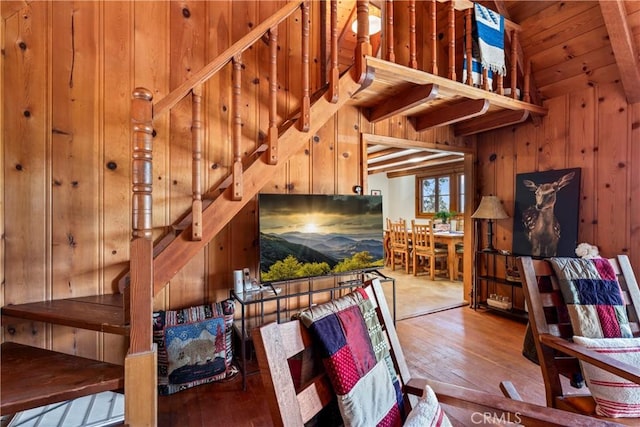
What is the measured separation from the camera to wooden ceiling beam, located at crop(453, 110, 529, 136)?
Result: 9.75 feet

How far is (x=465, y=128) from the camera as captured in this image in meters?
3.48

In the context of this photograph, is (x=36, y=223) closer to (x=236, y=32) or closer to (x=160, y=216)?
(x=160, y=216)

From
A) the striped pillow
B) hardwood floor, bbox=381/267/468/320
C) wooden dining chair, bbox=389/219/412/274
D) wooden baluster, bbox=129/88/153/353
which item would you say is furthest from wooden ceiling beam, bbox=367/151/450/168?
wooden baluster, bbox=129/88/153/353

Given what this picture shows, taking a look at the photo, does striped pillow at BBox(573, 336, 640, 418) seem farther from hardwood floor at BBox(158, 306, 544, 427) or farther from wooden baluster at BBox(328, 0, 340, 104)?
wooden baluster at BBox(328, 0, 340, 104)

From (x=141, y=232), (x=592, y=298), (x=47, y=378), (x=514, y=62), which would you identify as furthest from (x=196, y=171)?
(x=514, y=62)

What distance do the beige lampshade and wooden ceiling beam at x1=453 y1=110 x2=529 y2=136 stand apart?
797 mm

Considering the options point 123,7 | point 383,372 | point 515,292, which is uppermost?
point 123,7

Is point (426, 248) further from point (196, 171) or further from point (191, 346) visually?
point (196, 171)

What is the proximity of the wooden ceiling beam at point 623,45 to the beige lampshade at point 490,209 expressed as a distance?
1357 mm

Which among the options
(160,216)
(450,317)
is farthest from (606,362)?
(160,216)

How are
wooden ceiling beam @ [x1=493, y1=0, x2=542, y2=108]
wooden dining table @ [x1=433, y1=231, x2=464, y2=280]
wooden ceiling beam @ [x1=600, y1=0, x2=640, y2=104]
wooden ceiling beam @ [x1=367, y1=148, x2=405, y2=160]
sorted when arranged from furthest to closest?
wooden dining table @ [x1=433, y1=231, x2=464, y2=280] < wooden ceiling beam @ [x1=367, y1=148, x2=405, y2=160] < wooden ceiling beam @ [x1=493, y1=0, x2=542, y2=108] < wooden ceiling beam @ [x1=600, y1=0, x2=640, y2=104]

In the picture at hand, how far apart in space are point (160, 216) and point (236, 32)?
1595 millimetres

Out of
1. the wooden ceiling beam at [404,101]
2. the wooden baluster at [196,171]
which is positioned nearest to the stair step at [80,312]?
the wooden baluster at [196,171]

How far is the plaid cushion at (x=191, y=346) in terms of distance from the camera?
188cm
